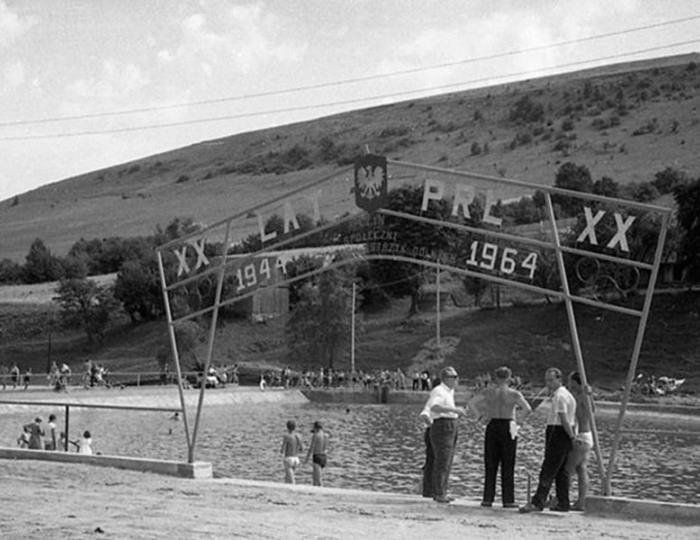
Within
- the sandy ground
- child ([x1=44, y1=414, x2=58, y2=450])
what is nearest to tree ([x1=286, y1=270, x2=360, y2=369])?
child ([x1=44, y1=414, x2=58, y2=450])

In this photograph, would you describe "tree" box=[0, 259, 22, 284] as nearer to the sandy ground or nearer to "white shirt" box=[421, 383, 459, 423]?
the sandy ground

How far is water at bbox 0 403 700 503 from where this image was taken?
2861 cm

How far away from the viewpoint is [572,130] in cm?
17250

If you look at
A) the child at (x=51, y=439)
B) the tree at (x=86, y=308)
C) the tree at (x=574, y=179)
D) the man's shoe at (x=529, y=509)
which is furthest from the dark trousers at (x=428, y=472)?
the tree at (x=574, y=179)

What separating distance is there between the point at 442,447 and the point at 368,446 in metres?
23.4

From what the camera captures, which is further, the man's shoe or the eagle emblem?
the eagle emblem

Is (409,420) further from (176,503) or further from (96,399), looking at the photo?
(176,503)

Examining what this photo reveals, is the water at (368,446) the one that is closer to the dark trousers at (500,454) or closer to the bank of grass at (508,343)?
the dark trousers at (500,454)

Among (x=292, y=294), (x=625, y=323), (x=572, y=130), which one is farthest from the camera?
(x=572, y=130)

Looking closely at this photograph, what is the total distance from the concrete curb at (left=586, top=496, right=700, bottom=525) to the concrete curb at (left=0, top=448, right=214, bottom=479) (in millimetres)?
6755

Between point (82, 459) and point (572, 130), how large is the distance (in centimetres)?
15846

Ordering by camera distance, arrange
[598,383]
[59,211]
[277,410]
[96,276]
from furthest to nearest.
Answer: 1. [59,211]
2. [96,276]
3. [598,383]
4. [277,410]

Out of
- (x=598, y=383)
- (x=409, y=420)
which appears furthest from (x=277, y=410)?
(x=598, y=383)

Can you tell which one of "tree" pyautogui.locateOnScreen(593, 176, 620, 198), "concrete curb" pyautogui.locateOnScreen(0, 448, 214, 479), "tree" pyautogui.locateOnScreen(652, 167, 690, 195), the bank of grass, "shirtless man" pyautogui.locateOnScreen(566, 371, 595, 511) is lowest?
"concrete curb" pyautogui.locateOnScreen(0, 448, 214, 479)
